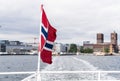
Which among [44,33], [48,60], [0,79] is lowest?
[0,79]

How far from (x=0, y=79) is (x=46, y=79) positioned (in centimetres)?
962

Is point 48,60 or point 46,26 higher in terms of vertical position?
point 46,26

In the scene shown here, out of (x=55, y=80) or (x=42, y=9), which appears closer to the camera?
(x=42, y=9)

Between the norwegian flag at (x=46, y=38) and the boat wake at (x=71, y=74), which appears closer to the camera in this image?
the norwegian flag at (x=46, y=38)

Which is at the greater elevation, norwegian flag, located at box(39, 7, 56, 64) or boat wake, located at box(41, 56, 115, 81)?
norwegian flag, located at box(39, 7, 56, 64)

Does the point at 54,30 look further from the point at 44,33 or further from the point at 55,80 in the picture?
the point at 55,80

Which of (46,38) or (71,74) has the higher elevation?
(46,38)

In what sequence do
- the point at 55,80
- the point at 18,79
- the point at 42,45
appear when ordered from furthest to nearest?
1. the point at 18,79
2. the point at 55,80
3. the point at 42,45

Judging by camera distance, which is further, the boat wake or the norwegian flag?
the boat wake

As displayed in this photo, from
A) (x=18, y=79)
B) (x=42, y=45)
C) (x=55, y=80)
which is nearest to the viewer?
(x=42, y=45)

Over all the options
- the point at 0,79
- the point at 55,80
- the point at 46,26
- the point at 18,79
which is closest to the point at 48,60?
the point at 46,26

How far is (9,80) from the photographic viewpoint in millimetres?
37219

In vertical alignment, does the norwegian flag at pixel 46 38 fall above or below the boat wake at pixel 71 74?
above

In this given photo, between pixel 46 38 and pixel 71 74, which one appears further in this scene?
pixel 71 74
